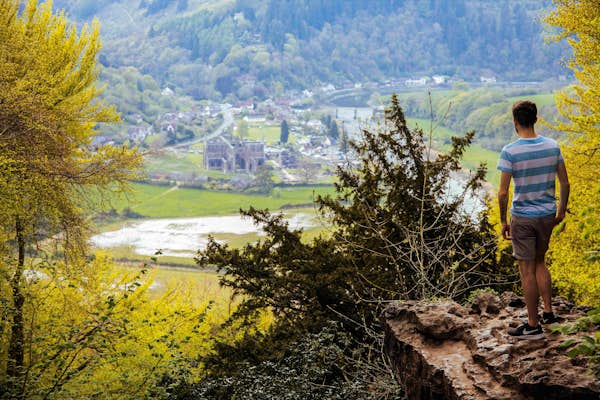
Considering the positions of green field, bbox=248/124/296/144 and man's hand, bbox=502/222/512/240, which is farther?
green field, bbox=248/124/296/144

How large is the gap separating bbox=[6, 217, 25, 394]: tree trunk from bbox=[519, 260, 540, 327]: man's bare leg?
739 cm

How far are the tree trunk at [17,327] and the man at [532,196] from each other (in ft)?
24.3

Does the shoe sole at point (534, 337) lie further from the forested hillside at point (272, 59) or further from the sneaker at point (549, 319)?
the forested hillside at point (272, 59)

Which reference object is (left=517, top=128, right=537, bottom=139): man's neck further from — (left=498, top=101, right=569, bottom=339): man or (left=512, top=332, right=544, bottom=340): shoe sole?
(left=512, top=332, right=544, bottom=340): shoe sole

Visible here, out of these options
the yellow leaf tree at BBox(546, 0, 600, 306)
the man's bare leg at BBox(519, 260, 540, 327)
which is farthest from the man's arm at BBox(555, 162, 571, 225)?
the yellow leaf tree at BBox(546, 0, 600, 306)

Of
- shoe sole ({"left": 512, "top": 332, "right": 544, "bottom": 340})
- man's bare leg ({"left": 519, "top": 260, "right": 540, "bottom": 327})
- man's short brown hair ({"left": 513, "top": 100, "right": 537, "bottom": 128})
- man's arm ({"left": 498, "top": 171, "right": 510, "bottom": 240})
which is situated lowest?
shoe sole ({"left": 512, "top": 332, "right": 544, "bottom": 340})

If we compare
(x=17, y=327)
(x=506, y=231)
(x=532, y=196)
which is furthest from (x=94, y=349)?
(x=532, y=196)

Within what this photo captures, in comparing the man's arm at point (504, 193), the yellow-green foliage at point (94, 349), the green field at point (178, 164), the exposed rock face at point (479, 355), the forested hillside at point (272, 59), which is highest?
the forested hillside at point (272, 59)

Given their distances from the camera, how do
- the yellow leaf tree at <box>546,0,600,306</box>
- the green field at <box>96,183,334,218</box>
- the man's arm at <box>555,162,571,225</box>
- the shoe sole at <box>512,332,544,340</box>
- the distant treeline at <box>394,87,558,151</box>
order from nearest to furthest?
the shoe sole at <box>512,332,544,340</box> → the man's arm at <box>555,162,571,225</box> → the yellow leaf tree at <box>546,0,600,306</box> → the green field at <box>96,183,334,218</box> → the distant treeline at <box>394,87,558,151</box>

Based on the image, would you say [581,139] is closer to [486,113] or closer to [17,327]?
[17,327]

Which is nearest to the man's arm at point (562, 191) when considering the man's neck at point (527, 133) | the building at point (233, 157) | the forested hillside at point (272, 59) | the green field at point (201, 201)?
→ the man's neck at point (527, 133)

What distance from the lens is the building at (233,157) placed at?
106 metres

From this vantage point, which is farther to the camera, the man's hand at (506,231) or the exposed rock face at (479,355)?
the man's hand at (506,231)

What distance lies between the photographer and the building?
106 meters
